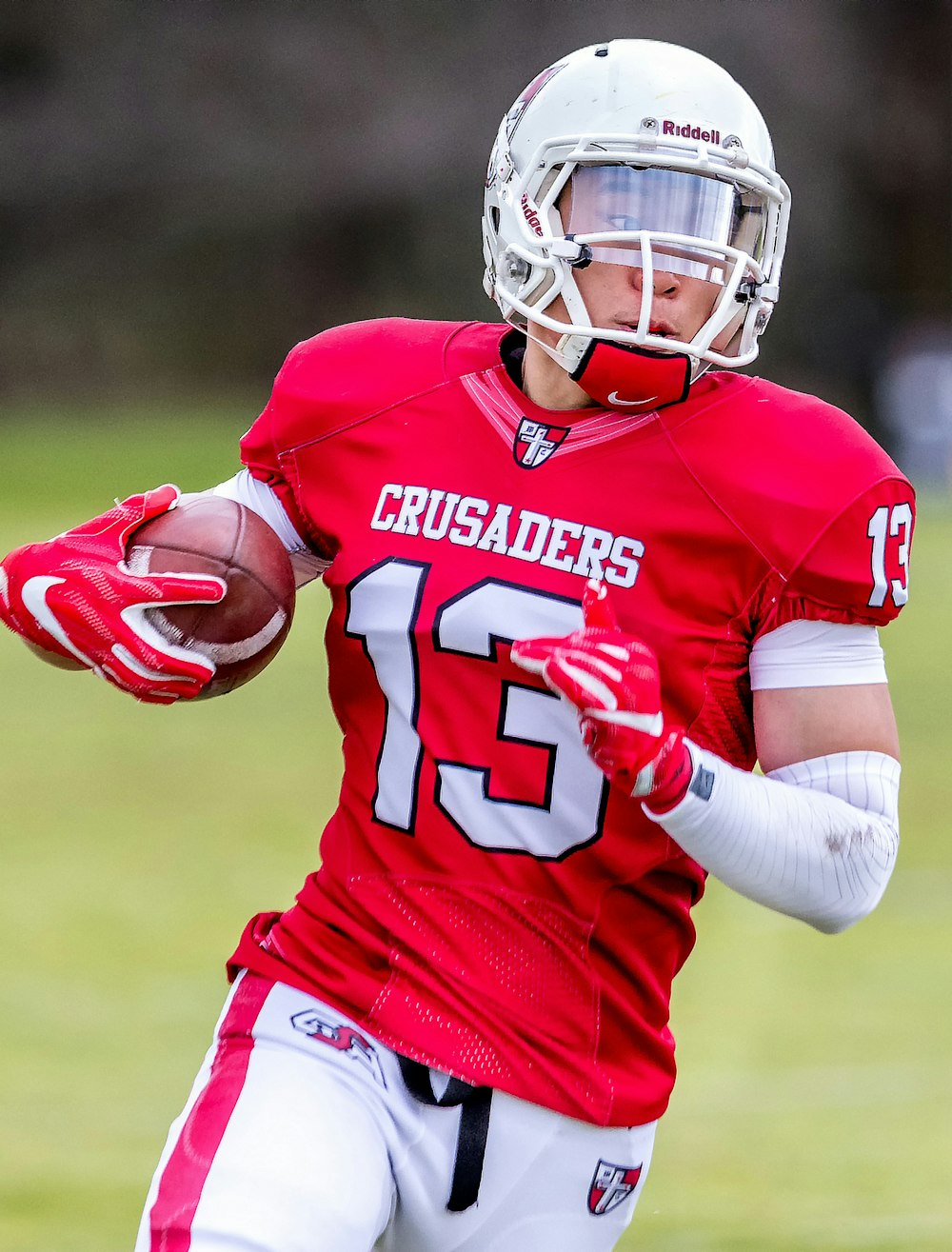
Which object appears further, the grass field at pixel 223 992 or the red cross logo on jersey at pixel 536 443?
the grass field at pixel 223 992

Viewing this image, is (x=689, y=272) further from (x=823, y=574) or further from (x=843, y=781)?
(x=843, y=781)

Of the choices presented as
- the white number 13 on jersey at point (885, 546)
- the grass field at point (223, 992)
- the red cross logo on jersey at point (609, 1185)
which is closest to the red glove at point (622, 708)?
the white number 13 on jersey at point (885, 546)

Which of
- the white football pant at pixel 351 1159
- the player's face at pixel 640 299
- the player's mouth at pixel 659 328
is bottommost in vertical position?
the white football pant at pixel 351 1159

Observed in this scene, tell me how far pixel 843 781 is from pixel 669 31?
27.5 metres

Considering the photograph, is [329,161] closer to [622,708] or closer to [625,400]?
[625,400]

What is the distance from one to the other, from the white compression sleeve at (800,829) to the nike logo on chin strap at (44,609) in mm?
815

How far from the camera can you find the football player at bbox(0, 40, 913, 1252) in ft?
8.14

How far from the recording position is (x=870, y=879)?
8.11ft

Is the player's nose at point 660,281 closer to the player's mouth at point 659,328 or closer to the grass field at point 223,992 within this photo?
the player's mouth at point 659,328

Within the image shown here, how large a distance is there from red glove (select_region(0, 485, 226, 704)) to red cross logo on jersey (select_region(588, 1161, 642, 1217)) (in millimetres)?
834

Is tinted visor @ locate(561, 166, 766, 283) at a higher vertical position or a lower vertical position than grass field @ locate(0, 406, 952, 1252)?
higher

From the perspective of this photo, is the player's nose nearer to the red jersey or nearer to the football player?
the football player

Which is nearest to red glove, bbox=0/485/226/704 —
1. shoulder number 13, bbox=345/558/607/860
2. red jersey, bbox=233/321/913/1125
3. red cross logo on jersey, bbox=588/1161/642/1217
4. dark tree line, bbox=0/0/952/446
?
red jersey, bbox=233/321/913/1125

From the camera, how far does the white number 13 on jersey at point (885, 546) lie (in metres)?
2.48
